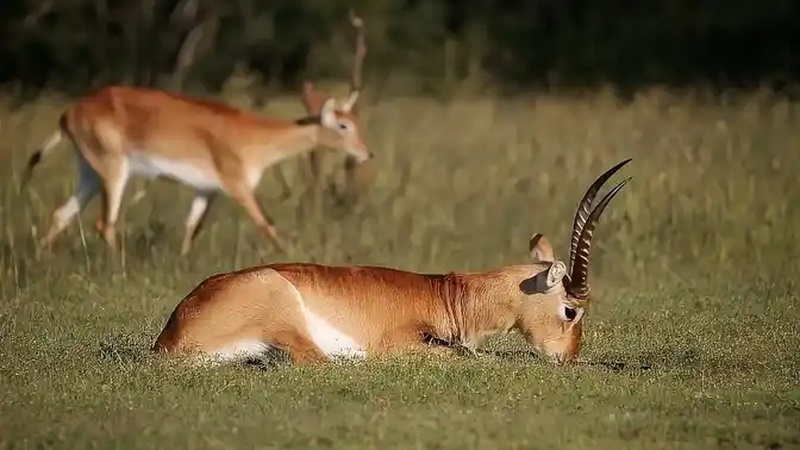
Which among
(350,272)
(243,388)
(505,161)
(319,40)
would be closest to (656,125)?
(505,161)

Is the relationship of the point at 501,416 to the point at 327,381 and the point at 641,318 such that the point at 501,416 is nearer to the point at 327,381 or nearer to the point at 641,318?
the point at 327,381

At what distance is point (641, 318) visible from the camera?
29.4 ft

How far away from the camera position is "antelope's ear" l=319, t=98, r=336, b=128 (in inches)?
518

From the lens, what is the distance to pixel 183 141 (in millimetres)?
12812

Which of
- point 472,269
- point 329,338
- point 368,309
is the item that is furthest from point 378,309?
point 472,269

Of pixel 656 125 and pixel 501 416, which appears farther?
pixel 656 125

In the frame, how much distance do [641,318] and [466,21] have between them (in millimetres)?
15442

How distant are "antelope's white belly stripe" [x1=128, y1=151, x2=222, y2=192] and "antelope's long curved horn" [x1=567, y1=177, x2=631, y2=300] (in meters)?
5.35

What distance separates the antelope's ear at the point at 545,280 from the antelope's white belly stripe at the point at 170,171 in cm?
514

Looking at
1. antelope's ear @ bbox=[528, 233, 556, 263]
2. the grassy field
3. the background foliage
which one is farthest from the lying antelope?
the background foliage

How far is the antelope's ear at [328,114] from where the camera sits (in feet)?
43.2

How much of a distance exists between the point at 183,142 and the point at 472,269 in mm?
2997

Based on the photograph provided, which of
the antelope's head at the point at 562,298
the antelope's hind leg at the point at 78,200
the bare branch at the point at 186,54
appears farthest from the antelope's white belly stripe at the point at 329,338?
the bare branch at the point at 186,54

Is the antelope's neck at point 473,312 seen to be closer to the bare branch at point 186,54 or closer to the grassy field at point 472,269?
the grassy field at point 472,269
